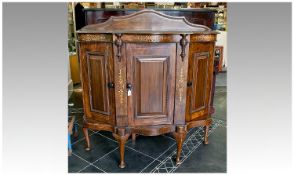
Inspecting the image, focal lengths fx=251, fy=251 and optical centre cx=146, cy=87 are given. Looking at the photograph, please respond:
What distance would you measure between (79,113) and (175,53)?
2.44 m

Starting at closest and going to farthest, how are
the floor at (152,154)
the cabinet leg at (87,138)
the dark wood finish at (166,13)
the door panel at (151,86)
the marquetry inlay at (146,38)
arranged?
1. the marquetry inlay at (146,38)
2. the door panel at (151,86)
3. the floor at (152,154)
4. the cabinet leg at (87,138)
5. the dark wood finish at (166,13)

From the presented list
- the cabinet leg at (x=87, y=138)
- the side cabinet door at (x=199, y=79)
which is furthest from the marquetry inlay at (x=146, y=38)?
the cabinet leg at (x=87, y=138)

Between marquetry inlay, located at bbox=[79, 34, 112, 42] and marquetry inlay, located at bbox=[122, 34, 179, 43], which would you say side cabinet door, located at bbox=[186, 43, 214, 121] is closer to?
marquetry inlay, located at bbox=[122, 34, 179, 43]

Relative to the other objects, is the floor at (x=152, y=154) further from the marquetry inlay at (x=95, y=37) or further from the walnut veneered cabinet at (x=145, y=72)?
the marquetry inlay at (x=95, y=37)

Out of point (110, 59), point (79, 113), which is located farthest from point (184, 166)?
point (79, 113)

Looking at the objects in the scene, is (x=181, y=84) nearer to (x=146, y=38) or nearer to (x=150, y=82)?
(x=150, y=82)

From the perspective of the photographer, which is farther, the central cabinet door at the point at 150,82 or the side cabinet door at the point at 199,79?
the side cabinet door at the point at 199,79

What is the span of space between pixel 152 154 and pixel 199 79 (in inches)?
41.4

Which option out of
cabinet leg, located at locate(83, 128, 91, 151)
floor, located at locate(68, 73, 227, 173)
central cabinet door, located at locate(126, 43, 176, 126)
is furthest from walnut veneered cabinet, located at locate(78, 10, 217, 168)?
floor, located at locate(68, 73, 227, 173)

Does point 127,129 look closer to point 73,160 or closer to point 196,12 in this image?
point 73,160

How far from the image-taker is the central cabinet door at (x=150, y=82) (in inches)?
83.4

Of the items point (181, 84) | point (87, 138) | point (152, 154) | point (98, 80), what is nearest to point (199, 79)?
point (181, 84)

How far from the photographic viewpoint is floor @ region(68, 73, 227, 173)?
2604 mm

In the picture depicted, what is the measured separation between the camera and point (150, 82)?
2.22 meters
